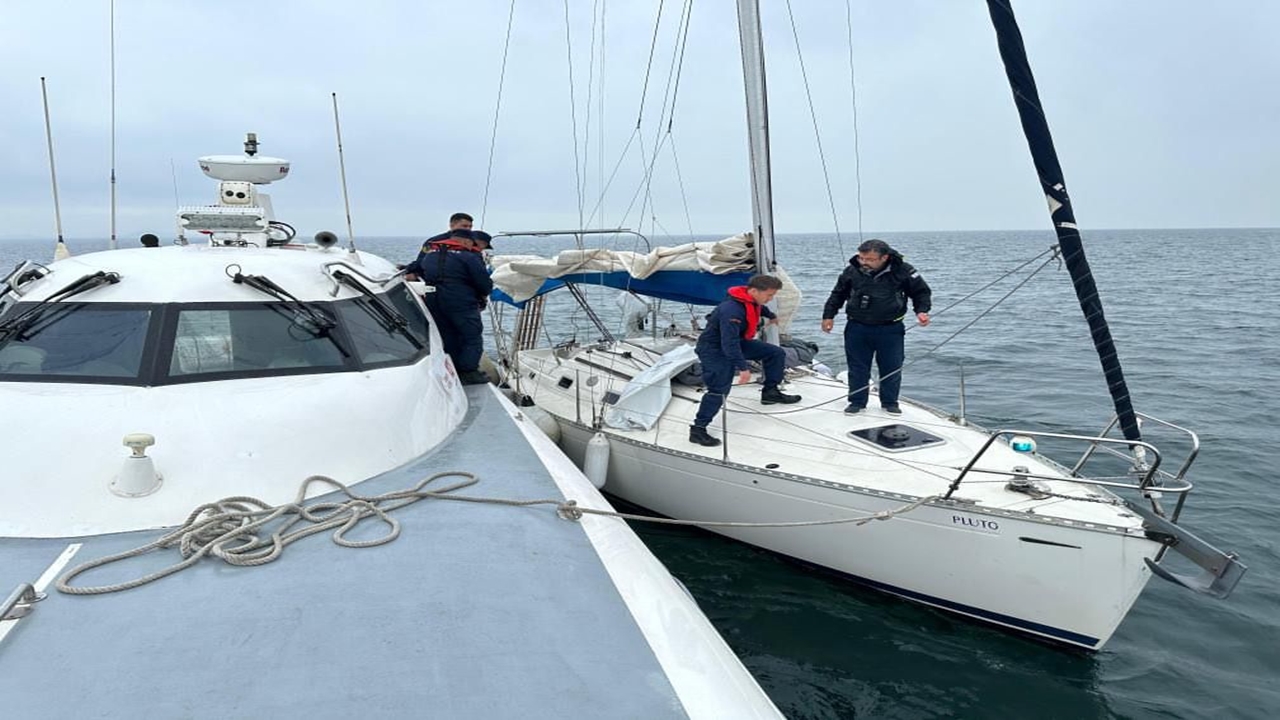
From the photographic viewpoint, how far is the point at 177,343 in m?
3.83

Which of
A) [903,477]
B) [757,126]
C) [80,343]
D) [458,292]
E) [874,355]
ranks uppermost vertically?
[757,126]

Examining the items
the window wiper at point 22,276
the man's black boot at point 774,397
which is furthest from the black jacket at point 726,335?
the window wiper at point 22,276

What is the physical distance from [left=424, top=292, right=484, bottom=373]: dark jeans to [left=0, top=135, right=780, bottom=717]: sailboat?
4.86 feet

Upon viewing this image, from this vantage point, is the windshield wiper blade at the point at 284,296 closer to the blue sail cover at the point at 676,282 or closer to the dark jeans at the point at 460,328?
the dark jeans at the point at 460,328

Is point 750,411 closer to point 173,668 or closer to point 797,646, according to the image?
point 797,646

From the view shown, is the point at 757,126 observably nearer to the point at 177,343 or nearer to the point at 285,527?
the point at 177,343

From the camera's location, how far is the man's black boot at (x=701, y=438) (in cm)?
607

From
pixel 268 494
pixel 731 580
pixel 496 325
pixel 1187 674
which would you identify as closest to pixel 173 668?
pixel 268 494

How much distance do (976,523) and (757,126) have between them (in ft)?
13.0

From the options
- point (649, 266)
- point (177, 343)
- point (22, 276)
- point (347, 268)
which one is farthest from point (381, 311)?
point (649, 266)

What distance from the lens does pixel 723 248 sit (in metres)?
7.17

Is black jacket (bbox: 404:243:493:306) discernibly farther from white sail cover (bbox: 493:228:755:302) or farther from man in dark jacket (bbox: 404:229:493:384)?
white sail cover (bbox: 493:228:755:302)

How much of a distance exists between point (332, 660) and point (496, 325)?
23.8ft

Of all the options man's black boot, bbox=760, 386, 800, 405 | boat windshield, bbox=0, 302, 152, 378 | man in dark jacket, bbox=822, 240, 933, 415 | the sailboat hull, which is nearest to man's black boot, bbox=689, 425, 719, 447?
the sailboat hull
